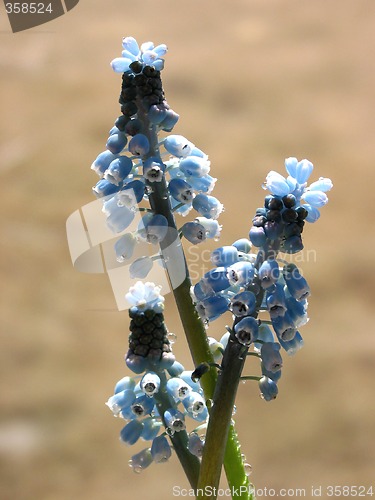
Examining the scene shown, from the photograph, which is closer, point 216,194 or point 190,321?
point 190,321

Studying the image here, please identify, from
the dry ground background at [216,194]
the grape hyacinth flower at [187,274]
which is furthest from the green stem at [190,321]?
the dry ground background at [216,194]

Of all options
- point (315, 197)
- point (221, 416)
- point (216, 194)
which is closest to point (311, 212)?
point (315, 197)

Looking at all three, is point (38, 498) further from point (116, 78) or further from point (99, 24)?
point (99, 24)

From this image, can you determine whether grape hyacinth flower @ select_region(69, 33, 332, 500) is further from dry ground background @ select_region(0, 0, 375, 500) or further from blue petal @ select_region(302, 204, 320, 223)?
dry ground background @ select_region(0, 0, 375, 500)

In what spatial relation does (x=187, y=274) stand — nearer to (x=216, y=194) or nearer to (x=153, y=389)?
(x=153, y=389)

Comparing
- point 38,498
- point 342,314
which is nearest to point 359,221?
point 342,314

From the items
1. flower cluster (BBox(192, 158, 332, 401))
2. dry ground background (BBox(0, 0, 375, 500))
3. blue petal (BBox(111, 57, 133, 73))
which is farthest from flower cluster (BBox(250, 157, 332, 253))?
dry ground background (BBox(0, 0, 375, 500))

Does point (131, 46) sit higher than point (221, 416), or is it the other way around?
point (131, 46)

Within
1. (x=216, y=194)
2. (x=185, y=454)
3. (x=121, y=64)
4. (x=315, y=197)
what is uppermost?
(x=216, y=194)
